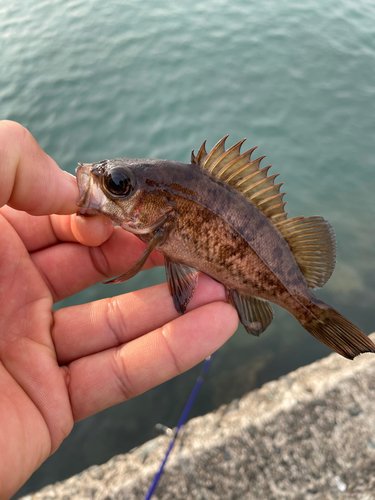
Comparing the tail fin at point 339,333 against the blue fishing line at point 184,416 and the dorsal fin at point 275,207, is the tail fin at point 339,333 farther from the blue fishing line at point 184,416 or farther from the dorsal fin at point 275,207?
the blue fishing line at point 184,416

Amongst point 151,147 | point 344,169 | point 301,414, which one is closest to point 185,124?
point 151,147

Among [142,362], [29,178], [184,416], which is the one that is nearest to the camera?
[29,178]

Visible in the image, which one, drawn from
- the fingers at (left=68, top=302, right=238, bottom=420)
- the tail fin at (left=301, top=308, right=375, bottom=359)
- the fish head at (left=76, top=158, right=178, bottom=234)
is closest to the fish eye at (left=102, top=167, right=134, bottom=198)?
the fish head at (left=76, top=158, right=178, bottom=234)

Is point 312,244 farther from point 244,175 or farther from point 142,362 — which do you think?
point 142,362

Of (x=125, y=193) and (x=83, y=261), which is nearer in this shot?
(x=125, y=193)

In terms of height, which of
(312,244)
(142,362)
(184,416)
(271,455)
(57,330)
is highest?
(312,244)

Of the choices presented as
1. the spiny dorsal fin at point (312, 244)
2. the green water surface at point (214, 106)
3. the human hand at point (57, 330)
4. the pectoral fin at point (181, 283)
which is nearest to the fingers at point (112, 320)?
the human hand at point (57, 330)

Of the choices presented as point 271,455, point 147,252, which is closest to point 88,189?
point 147,252
